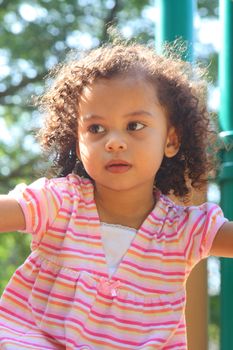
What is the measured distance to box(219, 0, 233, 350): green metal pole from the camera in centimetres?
219

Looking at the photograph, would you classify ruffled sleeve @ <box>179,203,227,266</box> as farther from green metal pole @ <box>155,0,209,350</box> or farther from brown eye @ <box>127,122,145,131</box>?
green metal pole @ <box>155,0,209,350</box>

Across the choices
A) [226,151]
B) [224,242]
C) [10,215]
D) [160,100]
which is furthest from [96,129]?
[226,151]

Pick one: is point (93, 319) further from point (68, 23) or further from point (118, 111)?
point (68, 23)

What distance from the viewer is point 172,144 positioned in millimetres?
2023

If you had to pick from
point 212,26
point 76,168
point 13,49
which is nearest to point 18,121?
point 13,49

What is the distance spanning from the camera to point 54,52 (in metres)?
7.00

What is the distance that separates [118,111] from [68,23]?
5.31m

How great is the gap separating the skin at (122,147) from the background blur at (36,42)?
4552 millimetres

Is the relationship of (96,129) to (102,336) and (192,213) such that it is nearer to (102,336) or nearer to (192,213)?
(192,213)

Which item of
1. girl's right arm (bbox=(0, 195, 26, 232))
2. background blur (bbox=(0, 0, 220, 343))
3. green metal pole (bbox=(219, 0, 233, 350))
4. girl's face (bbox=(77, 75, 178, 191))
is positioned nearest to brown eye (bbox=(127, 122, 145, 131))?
girl's face (bbox=(77, 75, 178, 191))

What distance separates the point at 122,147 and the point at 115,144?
2 centimetres

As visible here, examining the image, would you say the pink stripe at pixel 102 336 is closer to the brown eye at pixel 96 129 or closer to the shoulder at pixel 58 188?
the shoulder at pixel 58 188

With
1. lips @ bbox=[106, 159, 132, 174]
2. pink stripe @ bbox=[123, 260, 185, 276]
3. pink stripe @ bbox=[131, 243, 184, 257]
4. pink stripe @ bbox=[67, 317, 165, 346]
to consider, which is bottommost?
pink stripe @ bbox=[67, 317, 165, 346]

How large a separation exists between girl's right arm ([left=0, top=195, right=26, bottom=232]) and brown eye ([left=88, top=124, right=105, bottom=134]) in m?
0.26
